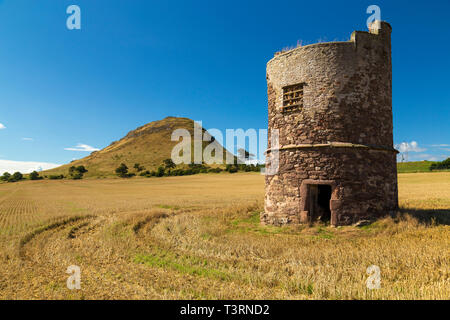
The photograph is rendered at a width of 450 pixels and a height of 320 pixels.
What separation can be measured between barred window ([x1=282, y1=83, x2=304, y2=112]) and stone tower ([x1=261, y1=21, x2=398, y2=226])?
4 cm

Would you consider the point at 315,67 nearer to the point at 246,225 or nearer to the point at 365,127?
the point at 365,127

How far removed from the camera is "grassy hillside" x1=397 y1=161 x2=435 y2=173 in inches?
2179

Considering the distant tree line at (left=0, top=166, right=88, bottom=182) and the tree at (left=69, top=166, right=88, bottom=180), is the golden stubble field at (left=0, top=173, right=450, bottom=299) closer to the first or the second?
the tree at (left=69, top=166, right=88, bottom=180)

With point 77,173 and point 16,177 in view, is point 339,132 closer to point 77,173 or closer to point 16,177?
point 77,173

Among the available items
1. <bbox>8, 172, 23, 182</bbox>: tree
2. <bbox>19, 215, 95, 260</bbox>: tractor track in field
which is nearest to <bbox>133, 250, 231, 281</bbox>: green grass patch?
<bbox>19, 215, 95, 260</bbox>: tractor track in field

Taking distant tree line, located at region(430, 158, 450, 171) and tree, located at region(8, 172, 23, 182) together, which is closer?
distant tree line, located at region(430, 158, 450, 171)

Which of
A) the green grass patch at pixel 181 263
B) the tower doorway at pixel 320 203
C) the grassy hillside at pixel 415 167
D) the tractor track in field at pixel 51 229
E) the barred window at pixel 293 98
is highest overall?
the barred window at pixel 293 98

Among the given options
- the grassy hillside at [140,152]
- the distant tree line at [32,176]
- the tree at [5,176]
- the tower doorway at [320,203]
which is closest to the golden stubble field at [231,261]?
the tower doorway at [320,203]

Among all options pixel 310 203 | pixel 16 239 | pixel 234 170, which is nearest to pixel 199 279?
pixel 310 203

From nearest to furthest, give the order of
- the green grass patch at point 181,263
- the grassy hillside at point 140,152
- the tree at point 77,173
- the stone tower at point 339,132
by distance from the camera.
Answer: the green grass patch at point 181,263
the stone tower at point 339,132
the tree at point 77,173
the grassy hillside at point 140,152

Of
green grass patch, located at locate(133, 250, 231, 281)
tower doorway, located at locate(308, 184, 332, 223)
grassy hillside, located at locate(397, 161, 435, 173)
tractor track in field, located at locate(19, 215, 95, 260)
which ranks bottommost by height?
tractor track in field, located at locate(19, 215, 95, 260)

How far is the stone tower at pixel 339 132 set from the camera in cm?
938

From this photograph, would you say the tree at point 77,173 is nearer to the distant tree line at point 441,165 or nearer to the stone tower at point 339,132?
the stone tower at point 339,132

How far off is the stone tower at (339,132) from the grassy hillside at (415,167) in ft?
177
